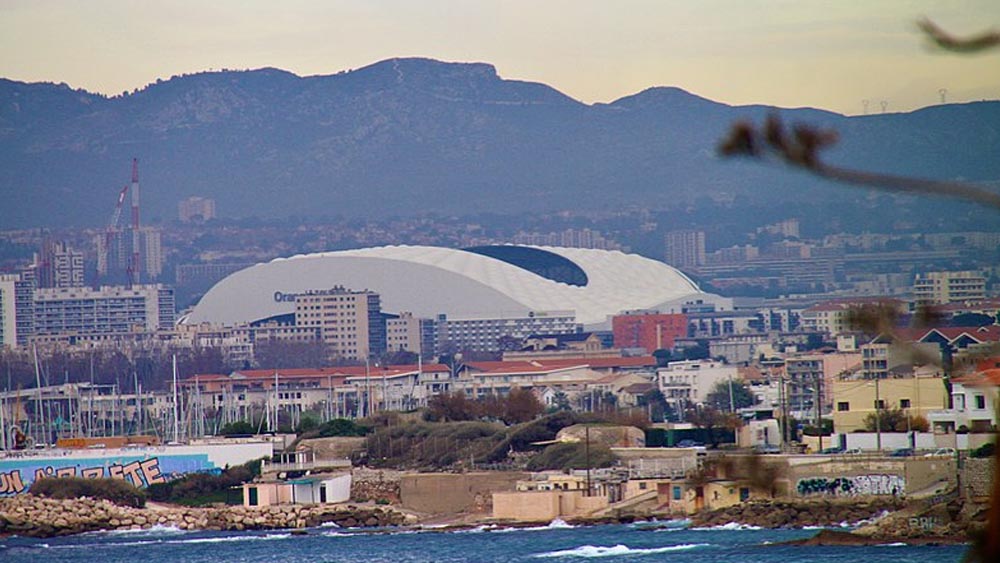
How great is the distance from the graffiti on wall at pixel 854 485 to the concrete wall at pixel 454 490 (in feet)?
16.5

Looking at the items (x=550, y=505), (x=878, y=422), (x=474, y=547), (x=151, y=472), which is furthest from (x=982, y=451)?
(x=151, y=472)

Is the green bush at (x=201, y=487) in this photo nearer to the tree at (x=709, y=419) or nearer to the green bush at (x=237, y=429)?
the tree at (x=709, y=419)

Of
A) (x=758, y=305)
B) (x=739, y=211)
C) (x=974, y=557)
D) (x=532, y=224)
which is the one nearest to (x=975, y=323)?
(x=758, y=305)

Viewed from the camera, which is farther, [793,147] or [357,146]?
[357,146]

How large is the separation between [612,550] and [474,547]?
221cm

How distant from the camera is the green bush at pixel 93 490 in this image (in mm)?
31047

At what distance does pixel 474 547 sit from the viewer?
23328mm

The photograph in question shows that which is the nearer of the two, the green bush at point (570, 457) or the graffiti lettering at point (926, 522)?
the graffiti lettering at point (926, 522)

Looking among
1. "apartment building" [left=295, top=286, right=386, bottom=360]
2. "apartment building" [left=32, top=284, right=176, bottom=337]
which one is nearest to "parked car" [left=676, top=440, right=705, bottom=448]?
"apartment building" [left=295, top=286, right=386, bottom=360]

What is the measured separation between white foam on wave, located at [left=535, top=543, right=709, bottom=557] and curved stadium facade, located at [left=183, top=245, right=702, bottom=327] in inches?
2445

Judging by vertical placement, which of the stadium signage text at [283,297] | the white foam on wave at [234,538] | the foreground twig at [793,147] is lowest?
the white foam on wave at [234,538]

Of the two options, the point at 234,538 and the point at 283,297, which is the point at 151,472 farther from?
the point at 283,297

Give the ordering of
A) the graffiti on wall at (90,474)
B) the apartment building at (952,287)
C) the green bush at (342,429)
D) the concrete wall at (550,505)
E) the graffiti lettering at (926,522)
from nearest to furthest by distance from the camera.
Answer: the graffiti lettering at (926,522)
the concrete wall at (550,505)
the graffiti on wall at (90,474)
the green bush at (342,429)
the apartment building at (952,287)

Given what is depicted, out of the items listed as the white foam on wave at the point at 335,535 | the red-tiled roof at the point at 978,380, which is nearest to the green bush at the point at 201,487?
the white foam on wave at the point at 335,535
